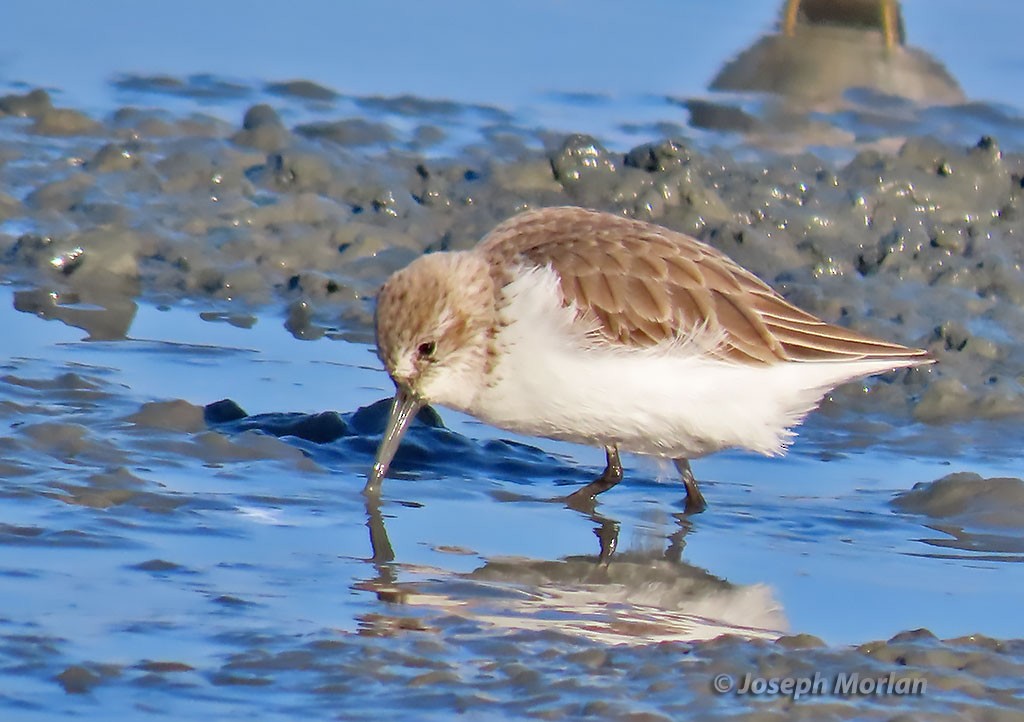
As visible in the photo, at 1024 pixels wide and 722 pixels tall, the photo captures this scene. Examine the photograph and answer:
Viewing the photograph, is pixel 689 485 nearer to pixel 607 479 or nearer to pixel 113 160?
pixel 607 479

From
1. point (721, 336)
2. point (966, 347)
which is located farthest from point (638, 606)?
point (966, 347)

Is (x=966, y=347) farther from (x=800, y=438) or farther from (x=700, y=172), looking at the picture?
(x=700, y=172)

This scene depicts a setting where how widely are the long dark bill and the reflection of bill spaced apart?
1.54 ft

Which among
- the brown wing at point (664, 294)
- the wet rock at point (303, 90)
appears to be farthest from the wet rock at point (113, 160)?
the brown wing at point (664, 294)

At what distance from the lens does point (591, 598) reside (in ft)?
18.2

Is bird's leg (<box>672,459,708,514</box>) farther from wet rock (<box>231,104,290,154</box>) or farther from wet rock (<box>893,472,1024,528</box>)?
wet rock (<box>231,104,290,154</box>)

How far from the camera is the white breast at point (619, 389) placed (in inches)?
245

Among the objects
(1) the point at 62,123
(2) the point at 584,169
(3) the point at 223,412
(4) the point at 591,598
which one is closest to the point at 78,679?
(4) the point at 591,598

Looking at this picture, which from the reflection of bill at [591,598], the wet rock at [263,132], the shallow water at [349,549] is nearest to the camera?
the shallow water at [349,549]

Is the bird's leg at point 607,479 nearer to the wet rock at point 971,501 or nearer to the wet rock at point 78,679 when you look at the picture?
the wet rock at point 971,501

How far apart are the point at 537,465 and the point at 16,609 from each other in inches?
98.2

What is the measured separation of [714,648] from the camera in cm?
502

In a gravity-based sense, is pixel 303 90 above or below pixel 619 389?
above

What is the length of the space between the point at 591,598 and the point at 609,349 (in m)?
1.09
